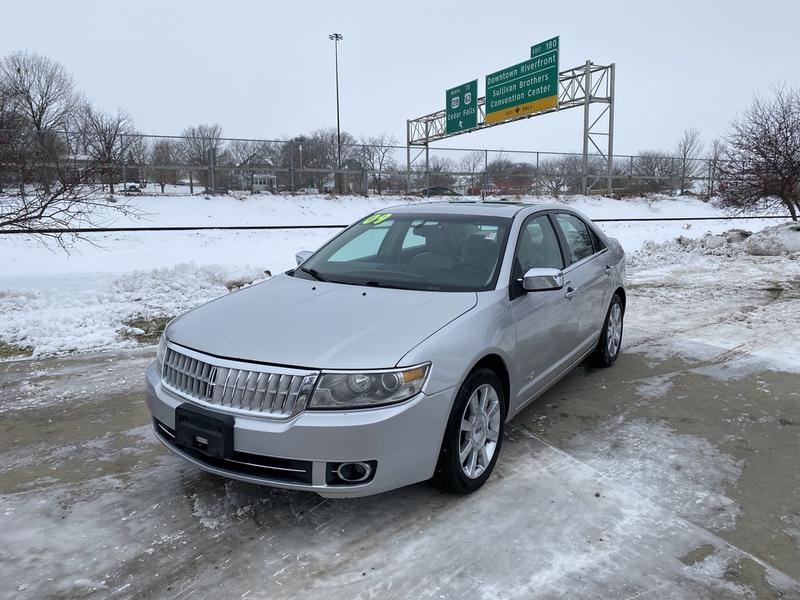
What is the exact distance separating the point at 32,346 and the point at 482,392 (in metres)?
5.07

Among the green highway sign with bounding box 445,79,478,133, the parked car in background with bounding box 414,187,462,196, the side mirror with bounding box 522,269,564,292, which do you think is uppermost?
the green highway sign with bounding box 445,79,478,133

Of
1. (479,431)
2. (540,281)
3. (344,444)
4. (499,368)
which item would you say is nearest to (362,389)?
(344,444)

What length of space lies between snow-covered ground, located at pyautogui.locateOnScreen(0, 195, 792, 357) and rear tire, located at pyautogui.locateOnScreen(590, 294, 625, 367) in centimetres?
477

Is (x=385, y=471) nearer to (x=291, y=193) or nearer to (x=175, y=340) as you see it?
(x=175, y=340)

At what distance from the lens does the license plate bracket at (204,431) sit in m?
2.84

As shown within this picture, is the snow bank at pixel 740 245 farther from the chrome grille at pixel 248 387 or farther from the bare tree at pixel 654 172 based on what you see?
the bare tree at pixel 654 172

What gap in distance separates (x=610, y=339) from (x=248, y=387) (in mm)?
3946

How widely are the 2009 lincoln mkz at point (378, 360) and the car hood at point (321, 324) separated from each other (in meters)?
0.01

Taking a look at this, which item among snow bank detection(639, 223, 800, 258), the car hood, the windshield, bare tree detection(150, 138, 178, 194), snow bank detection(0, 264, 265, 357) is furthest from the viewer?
Result: bare tree detection(150, 138, 178, 194)

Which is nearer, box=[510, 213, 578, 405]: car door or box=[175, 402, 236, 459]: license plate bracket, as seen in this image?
box=[175, 402, 236, 459]: license plate bracket

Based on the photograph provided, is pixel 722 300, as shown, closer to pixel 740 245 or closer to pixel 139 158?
pixel 740 245

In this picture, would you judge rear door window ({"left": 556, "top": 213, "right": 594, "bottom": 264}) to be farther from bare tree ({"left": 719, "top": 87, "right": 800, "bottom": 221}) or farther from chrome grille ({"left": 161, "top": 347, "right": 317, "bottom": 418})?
bare tree ({"left": 719, "top": 87, "right": 800, "bottom": 221})

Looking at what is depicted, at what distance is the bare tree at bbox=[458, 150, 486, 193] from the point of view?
105 ft

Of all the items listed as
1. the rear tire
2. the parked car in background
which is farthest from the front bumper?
the parked car in background
